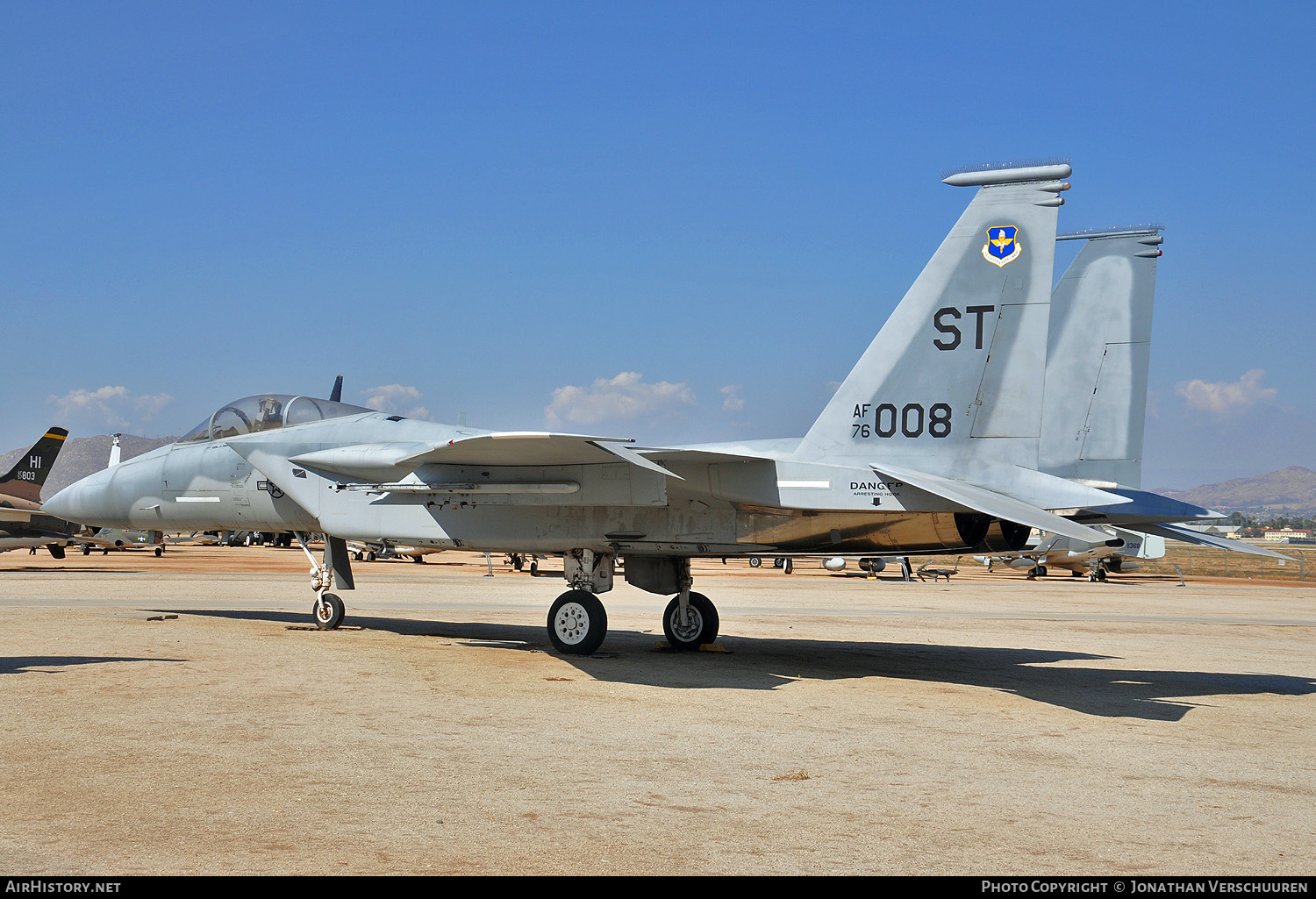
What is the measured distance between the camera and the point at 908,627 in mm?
17969

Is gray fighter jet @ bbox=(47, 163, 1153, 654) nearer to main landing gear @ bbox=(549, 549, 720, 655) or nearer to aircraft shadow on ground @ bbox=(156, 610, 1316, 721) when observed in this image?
main landing gear @ bbox=(549, 549, 720, 655)

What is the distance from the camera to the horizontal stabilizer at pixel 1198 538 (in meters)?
9.81

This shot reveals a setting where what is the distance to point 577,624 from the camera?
473 inches

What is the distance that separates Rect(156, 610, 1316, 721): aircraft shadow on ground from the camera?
1023 centimetres

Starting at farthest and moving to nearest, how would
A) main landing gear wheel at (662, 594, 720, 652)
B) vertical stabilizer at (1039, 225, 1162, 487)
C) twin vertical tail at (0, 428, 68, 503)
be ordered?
1. twin vertical tail at (0, 428, 68, 503)
2. vertical stabilizer at (1039, 225, 1162, 487)
3. main landing gear wheel at (662, 594, 720, 652)

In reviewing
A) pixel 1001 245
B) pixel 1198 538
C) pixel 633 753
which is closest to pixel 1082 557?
pixel 1198 538

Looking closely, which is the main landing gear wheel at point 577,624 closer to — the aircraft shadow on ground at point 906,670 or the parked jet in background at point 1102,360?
the aircraft shadow on ground at point 906,670

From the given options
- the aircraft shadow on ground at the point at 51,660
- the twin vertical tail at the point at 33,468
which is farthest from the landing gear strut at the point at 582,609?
the twin vertical tail at the point at 33,468

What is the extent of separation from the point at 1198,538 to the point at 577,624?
23.0 feet

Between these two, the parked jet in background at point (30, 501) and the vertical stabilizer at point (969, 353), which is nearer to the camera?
the vertical stabilizer at point (969, 353)

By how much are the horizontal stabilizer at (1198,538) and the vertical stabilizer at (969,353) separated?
6.07 ft

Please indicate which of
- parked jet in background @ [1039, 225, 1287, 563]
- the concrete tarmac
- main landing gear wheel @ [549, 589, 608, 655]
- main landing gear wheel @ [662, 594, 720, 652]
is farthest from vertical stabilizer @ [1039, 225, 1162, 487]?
main landing gear wheel @ [549, 589, 608, 655]
